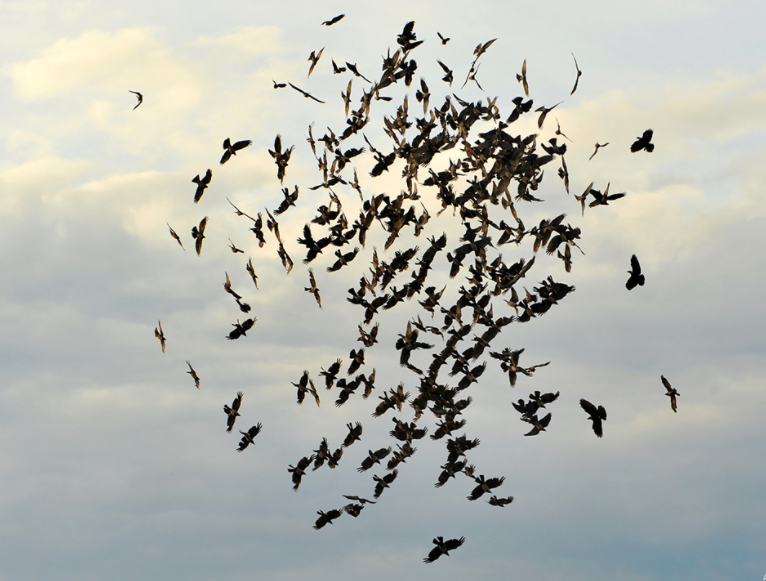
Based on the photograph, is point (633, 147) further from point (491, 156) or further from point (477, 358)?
point (477, 358)

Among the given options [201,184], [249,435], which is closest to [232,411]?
[249,435]

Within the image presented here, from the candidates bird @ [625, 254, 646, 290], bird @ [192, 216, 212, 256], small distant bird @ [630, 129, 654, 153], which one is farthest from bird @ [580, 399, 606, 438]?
bird @ [192, 216, 212, 256]

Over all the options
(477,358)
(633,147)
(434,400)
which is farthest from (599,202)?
→ (434,400)

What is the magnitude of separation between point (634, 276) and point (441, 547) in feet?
38.5

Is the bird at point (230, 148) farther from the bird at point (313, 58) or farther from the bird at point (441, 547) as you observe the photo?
the bird at point (441, 547)

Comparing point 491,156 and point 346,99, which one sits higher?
point 346,99

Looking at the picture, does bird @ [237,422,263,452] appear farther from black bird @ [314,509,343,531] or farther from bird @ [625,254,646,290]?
bird @ [625,254,646,290]

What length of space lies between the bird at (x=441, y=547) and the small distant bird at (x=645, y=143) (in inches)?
600

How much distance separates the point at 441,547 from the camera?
27.2 meters

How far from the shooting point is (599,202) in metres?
26.1

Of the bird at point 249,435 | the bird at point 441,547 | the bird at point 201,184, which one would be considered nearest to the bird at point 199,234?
the bird at point 201,184

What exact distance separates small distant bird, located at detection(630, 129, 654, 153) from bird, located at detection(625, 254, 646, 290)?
161 inches

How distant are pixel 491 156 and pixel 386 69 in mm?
5456

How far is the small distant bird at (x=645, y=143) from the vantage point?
88.6 feet
